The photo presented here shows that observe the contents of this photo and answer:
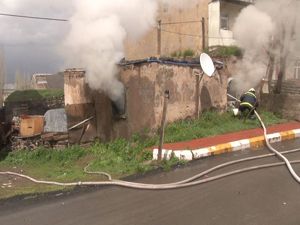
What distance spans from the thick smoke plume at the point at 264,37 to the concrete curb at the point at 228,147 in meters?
5.54

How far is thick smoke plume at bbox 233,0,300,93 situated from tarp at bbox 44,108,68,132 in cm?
758

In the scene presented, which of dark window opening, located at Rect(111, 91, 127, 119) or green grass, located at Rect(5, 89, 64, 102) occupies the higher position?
green grass, located at Rect(5, 89, 64, 102)

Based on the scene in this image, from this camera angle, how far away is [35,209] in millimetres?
6664

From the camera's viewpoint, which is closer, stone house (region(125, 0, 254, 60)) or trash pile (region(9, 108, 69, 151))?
trash pile (region(9, 108, 69, 151))

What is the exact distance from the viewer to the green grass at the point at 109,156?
8867 millimetres

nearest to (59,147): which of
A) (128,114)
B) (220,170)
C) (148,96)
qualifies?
(128,114)

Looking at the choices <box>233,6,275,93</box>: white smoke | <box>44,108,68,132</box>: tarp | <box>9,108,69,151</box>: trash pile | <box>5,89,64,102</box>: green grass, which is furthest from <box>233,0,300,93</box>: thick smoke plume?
<box>5,89,64,102</box>: green grass

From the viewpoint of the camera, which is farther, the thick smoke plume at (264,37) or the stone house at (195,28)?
the stone house at (195,28)

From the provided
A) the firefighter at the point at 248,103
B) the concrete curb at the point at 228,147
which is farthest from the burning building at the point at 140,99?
the concrete curb at the point at 228,147

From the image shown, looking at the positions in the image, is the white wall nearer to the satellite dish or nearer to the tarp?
the satellite dish

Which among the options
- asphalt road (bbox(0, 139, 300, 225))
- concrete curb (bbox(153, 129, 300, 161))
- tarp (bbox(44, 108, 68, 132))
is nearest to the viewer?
asphalt road (bbox(0, 139, 300, 225))

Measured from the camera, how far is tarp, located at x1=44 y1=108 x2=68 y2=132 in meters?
14.4

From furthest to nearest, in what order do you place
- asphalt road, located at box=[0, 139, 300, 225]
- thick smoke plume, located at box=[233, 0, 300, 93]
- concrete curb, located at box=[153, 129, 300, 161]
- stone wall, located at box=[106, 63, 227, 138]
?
Result: thick smoke plume, located at box=[233, 0, 300, 93] → stone wall, located at box=[106, 63, 227, 138] → concrete curb, located at box=[153, 129, 300, 161] → asphalt road, located at box=[0, 139, 300, 225]

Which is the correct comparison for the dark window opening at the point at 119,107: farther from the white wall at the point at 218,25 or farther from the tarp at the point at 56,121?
the white wall at the point at 218,25
